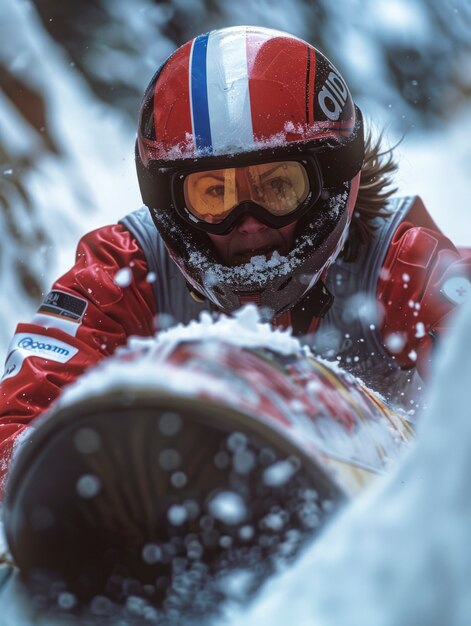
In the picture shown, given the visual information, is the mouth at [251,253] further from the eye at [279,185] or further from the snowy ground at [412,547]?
the snowy ground at [412,547]

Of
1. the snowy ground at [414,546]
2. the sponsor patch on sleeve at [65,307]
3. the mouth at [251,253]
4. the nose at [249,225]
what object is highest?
the nose at [249,225]

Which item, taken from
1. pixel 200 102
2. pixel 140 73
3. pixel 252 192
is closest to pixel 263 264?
pixel 252 192

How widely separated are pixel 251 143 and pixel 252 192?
0.37ft

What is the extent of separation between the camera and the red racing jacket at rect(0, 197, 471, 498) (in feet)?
7.04

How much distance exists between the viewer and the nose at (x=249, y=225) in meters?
2.03

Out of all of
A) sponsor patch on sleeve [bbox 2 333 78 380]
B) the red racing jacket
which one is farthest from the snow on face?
sponsor patch on sleeve [bbox 2 333 78 380]

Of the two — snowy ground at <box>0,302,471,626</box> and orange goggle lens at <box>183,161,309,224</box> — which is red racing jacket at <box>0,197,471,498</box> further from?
snowy ground at <box>0,302,471,626</box>

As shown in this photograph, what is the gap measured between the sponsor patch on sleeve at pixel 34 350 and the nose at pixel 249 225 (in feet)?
1.67

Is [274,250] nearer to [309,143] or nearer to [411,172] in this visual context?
[309,143]

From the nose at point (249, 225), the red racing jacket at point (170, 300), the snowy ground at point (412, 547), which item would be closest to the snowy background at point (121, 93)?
the red racing jacket at point (170, 300)

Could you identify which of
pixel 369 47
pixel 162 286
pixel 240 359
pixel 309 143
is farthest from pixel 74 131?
pixel 240 359

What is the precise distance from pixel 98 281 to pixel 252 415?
148 cm

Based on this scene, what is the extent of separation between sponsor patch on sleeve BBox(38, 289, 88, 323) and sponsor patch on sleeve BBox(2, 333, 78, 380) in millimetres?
A: 89

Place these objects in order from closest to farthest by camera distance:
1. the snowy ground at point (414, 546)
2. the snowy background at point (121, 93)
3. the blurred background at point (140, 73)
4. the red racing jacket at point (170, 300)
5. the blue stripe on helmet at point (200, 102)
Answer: the snowy ground at point (414, 546) < the blue stripe on helmet at point (200, 102) < the red racing jacket at point (170, 300) < the snowy background at point (121, 93) < the blurred background at point (140, 73)
